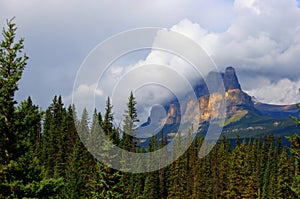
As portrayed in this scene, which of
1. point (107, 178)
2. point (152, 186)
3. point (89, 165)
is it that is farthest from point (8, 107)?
point (152, 186)

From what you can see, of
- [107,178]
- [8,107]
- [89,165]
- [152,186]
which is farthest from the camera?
[152,186]


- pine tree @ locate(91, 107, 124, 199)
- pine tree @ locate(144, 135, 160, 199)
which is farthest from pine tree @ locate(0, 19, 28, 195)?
pine tree @ locate(144, 135, 160, 199)

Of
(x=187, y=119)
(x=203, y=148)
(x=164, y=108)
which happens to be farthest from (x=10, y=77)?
(x=203, y=148)

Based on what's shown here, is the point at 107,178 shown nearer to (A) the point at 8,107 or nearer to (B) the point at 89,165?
(A) the point at 8,107

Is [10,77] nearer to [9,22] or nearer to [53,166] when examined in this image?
[9,22]

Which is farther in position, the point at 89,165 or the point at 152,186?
the point at 152,186

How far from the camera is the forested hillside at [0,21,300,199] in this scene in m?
18.3

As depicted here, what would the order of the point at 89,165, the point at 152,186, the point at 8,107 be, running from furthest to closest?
1. the point at 152,186
2. the point at 89,165
3. the point at 8,107

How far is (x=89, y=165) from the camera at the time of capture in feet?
219

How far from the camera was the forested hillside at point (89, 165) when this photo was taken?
18297 millimetres

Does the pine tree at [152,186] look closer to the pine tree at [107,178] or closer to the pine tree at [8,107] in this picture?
the pine tree at [107,178]

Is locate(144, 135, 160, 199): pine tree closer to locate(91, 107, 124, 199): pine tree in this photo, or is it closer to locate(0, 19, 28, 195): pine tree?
locate(91, 107, 124, 199): pine tree

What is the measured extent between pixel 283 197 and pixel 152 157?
3349 centimetres

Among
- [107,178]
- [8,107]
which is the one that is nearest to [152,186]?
[107,178]
